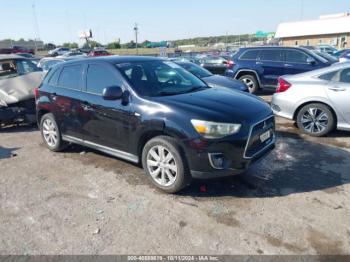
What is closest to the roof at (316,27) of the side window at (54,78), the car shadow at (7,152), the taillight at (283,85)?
the taillight at (283,85)

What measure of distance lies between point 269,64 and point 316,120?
487 cm

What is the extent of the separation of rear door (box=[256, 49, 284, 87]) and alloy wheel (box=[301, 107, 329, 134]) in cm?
451

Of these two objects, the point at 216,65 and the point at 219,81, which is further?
the point at 216,65

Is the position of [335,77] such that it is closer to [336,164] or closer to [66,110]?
[336,164]

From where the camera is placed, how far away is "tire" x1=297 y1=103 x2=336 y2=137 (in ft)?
20.3

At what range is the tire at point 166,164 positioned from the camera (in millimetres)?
3869

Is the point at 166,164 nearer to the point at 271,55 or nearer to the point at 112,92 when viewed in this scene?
the point at 112,92

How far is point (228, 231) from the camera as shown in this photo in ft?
10.8

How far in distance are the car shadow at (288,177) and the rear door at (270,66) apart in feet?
18.0

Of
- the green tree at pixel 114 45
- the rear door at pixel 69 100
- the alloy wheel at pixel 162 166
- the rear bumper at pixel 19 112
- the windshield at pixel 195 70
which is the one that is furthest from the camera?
the green tree at pixel 114 45

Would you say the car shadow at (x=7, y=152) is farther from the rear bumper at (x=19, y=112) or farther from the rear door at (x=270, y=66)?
the rear door at (x=270, y=66)

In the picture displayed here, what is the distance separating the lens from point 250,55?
36.8ft

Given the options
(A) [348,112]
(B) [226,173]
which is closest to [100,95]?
(B) [226,173]

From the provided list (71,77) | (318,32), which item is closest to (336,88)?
(71,77)
